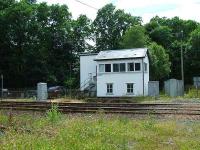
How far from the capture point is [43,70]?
236 feet

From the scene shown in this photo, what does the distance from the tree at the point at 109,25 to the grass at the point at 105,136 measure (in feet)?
233

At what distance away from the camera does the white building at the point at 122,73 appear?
48.9 m

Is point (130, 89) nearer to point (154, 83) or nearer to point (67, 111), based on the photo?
point (154, 83)

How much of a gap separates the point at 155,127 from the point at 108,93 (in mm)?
35295

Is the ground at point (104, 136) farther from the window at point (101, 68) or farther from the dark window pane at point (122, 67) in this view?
the window at point (101, 68)

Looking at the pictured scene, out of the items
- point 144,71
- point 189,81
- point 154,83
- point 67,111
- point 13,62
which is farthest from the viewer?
point 189,81

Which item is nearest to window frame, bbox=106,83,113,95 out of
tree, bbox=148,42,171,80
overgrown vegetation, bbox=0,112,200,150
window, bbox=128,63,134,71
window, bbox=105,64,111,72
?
window, bbox=105,64,111,72

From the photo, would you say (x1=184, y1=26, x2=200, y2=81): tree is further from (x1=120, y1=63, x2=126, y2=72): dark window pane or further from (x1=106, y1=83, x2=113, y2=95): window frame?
(x1=106, y1=83, x2=113, y2=95): window frame

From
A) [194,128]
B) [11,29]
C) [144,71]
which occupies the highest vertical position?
[11,29]

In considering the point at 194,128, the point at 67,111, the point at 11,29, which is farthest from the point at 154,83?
the point at 11,29

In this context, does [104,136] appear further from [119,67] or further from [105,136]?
[119,67]

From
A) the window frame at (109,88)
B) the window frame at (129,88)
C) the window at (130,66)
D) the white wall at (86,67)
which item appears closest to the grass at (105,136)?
the window frame at (129,88)

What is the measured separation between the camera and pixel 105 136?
41.2 ft

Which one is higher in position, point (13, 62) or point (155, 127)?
point (13, 62)
